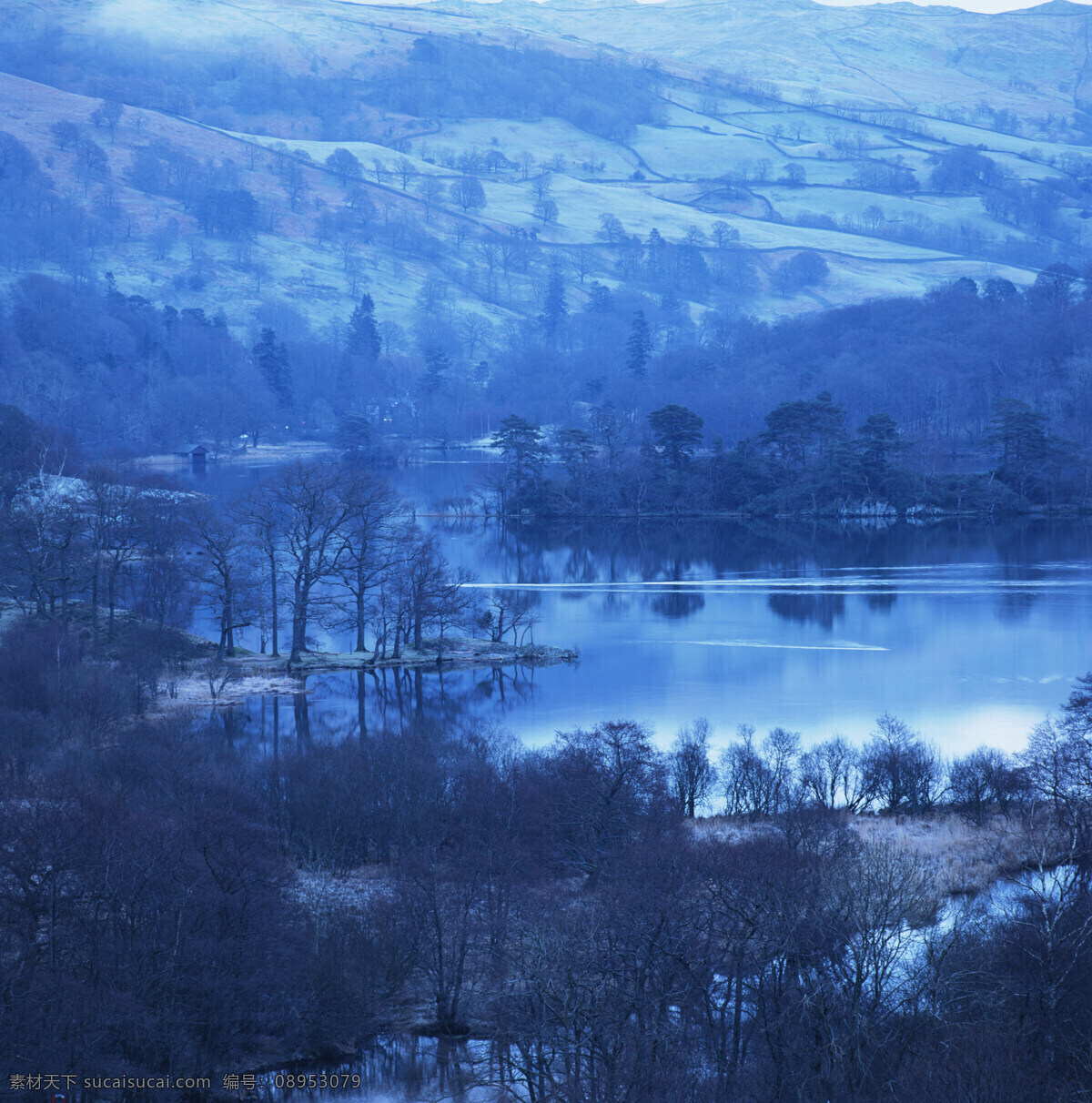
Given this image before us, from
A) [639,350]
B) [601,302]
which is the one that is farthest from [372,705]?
[601,302]

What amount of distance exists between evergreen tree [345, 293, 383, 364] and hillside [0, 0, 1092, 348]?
6.30 m

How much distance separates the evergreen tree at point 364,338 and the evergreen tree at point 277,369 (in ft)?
39.7

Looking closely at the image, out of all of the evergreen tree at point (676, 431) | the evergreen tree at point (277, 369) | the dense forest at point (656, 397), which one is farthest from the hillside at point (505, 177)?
the evergreen tree at point (676, 431)

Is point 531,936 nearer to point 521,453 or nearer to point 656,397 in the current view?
point 521,453

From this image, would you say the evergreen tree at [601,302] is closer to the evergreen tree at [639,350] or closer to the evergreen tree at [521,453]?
the evergreen tree at [639,350]

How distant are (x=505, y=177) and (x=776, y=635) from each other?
142 meters

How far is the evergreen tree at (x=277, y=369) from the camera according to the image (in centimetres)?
9200

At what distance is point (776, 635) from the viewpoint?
2931cm

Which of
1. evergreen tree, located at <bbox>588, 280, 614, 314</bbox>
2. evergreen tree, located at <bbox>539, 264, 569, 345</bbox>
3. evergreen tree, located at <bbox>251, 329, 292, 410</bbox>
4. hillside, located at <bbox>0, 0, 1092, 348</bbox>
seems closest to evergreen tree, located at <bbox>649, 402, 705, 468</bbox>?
evergreen tree, located at <bbox>251, 329, 292, 410</bbox>

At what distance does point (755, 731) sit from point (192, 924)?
40.7ft

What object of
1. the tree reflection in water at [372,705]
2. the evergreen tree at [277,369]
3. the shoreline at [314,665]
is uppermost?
the evergreen tree at [277,369]

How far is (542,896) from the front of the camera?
1155 centimetres

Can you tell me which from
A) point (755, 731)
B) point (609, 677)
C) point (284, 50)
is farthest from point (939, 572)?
point (284, 50)

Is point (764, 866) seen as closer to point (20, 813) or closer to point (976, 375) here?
point (20, 813)
